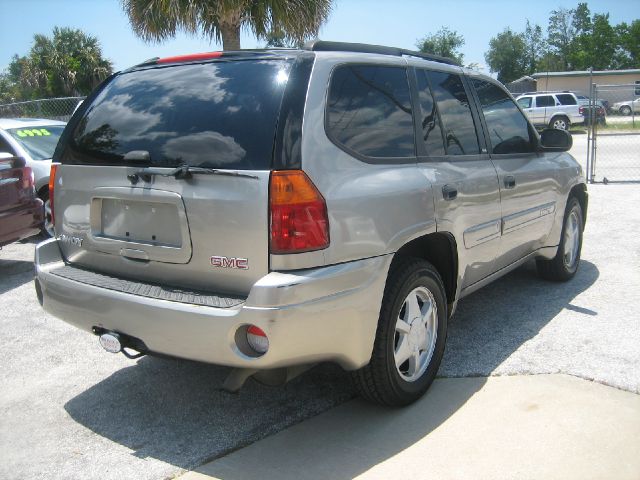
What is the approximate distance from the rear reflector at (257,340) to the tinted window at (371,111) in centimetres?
95

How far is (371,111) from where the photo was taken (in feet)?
10.3

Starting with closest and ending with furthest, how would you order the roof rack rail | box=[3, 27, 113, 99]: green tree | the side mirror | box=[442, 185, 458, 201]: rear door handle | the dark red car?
the roof rack rail → box=[442, 185, 458, 201]: rear door handle → the side mirror → the dark red car → box=[3, 27, 113, 99]: green tree

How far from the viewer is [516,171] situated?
435 centimetres

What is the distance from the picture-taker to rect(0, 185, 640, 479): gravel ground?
3008 millimetres

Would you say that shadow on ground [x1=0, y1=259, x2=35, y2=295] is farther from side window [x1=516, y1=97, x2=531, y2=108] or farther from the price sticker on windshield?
side window [x1=516, y1=97, x2=531, y2=108]

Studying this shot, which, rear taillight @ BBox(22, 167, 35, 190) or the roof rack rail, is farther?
rear taillight @ BBox(22, 167, 35, 190)

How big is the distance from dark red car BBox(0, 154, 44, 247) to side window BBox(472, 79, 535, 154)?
4.70 meters

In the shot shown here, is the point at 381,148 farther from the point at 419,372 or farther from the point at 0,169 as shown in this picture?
the point at 0,169

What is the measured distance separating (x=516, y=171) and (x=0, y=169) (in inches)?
195

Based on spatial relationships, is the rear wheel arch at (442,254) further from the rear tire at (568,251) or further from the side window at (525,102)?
the side window at (525,102)

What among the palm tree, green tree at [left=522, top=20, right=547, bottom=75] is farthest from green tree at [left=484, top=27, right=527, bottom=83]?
the palm tree

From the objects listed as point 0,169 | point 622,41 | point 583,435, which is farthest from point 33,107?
point 622,41

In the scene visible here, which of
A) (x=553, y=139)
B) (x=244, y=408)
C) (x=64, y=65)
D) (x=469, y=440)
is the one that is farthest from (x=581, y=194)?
(x=64, y=65)

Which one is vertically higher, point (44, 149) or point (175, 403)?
point (44, 149)
